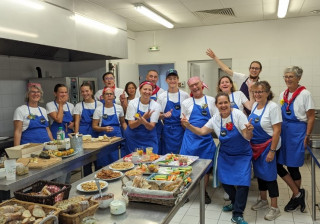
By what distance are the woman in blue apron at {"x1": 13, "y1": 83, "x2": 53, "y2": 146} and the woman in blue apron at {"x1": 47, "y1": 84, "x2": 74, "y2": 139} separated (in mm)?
388

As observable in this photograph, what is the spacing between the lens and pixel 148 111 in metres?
3.26

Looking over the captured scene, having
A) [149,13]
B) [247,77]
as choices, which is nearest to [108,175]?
[247,77]

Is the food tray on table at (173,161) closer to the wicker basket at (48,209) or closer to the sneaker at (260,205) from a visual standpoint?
the wicker basket at (48,209)

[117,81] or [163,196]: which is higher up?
[117,81]

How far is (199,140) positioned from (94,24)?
2473 mm

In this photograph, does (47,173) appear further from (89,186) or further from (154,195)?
(154,195)

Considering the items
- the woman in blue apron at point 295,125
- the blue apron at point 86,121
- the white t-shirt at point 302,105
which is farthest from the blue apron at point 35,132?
the white t-shirt at point 302,105

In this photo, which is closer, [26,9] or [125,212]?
[125,212]

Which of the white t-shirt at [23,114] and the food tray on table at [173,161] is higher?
the white t-shirt at [23,114]

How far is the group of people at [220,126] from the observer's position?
9.74 feet

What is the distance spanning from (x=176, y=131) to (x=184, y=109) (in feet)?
1.21

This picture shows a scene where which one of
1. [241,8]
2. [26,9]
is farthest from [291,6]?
[26,9]

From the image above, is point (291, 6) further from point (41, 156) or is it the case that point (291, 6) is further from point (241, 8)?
point (41, 156)

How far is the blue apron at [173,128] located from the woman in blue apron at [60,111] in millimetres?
1350
